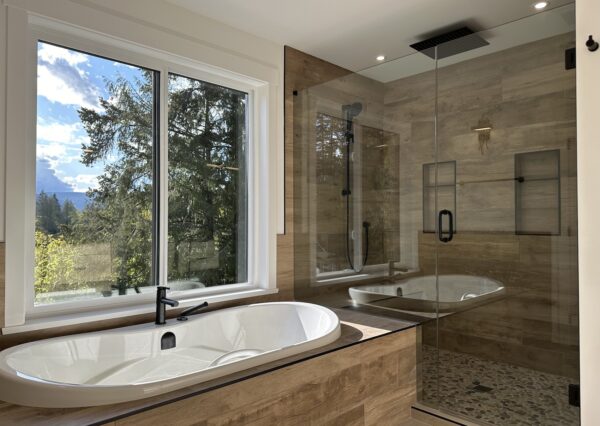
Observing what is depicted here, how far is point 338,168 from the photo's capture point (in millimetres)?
3160

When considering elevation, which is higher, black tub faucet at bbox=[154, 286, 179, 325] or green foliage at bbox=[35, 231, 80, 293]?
green foliage at bbox=[35, 231, 80, 293]

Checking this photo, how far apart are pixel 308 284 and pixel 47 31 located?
2337mm

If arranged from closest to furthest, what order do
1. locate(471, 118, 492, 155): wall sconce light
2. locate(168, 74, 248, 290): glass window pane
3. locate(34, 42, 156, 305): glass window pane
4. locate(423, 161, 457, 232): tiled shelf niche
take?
locate(34, 42, 156, 305): glass window pane, locate(471, 118, 492, 155): wall sconce light, locate(423, 161, 457, 232): tiled shelf niche, locate(168, 74, 248, 290): glass window pane

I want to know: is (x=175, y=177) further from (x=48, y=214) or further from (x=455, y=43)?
(x=455, y=43)

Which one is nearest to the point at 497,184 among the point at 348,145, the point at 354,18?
the point at 348,145

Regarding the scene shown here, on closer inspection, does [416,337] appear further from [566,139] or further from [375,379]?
[566,139]

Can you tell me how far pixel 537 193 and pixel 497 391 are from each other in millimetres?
1172

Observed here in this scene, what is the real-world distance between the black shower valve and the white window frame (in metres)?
2.00

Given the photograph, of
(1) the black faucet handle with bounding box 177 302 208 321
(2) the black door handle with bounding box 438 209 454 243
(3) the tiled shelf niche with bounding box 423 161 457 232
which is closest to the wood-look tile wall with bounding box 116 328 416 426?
(2) the black door handle with bounding box 438 209 454 243

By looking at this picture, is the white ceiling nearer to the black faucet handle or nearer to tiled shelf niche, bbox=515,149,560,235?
tiled shelf niche, bbox=515,149,560,235

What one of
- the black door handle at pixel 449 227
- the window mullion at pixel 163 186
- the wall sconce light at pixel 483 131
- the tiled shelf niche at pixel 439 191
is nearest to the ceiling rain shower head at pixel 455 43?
the wall sconce light at pixel 483 131

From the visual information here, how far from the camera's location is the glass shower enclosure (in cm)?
218

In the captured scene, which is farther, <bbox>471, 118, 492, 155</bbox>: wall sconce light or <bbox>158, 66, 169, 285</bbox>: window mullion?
<bbox>158, 66, 169, 285</bbox>: window mullion

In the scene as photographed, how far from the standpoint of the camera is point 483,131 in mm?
2484
